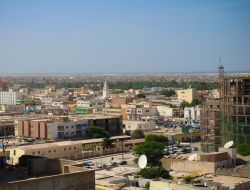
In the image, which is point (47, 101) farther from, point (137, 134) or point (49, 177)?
point (49, 177)

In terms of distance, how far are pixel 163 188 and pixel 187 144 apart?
14.7 m

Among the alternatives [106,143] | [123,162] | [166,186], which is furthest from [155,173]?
[106,143]

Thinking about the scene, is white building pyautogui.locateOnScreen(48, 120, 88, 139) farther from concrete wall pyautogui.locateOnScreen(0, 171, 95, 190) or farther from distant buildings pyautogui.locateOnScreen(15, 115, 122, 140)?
concrete wall pyautogui.locateOnScreen(0, 171, 95, 190)

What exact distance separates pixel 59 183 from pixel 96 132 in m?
23.6

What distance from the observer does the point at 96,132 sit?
28.6 m

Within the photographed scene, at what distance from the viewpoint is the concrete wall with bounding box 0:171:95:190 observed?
15.6 feet

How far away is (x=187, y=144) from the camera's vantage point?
27.1m

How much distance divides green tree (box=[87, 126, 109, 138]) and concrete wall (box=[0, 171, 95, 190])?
2297 cm

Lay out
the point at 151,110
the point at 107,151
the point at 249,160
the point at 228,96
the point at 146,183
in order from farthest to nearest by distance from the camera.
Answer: the point at 151,110, the point at 107,151, the point at 228,96, the point at 249,160, the point at 146,183

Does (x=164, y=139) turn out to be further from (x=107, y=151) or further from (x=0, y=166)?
(x=0, y=166)


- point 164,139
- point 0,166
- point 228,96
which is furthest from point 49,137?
point 0,166

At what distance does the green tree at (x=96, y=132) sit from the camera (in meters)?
28.4

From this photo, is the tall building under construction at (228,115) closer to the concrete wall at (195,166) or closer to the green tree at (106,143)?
the concrete wall at (195,166)

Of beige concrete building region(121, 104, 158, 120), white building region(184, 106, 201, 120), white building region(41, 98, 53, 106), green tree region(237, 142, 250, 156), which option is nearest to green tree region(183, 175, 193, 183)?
→ green tree region(237, 142, 250, 156)
